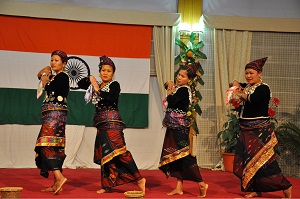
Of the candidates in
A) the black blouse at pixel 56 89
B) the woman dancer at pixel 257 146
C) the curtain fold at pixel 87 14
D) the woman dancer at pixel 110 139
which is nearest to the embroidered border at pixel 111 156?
the woman dancer at pixel 110 139

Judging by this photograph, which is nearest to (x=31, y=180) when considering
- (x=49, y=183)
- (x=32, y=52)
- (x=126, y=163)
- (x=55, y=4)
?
(x=49, y=183)

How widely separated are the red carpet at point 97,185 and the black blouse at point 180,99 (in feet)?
2.95

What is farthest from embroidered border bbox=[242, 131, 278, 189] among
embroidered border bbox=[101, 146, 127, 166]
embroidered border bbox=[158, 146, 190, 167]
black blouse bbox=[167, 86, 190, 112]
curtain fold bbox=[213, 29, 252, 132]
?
curtain fold bbox=[213, 29, 252, 132]

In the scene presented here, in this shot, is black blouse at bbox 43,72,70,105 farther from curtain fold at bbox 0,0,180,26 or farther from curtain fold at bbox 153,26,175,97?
curtain fold at bbox 153,26,175,97

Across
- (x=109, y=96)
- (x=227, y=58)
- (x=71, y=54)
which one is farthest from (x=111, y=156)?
(x=227, y=58)

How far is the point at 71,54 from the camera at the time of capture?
8148 millimetres

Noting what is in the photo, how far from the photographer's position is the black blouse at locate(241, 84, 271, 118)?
5.18 metres

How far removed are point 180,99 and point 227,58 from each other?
136 inches

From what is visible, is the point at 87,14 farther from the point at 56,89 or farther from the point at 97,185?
the point at 56,89

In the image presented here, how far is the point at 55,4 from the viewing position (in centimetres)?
812

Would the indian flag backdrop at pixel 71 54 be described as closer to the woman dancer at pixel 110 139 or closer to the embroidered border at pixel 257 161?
the woman dancer at pixel 110 139

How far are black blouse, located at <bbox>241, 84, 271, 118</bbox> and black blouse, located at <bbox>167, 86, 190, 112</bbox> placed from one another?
23.8 inches

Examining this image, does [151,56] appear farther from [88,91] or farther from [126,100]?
[88,91]

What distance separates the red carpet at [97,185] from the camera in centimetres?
526
